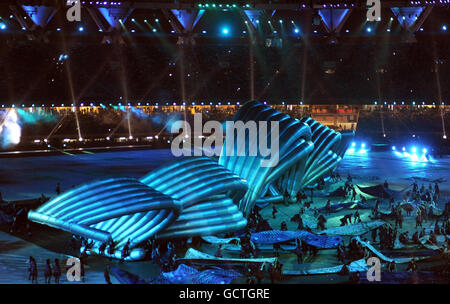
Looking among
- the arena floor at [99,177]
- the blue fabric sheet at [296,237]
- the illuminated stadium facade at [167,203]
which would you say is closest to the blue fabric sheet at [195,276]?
the arena floor at [99,177]

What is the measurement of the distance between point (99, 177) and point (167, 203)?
1440 cm

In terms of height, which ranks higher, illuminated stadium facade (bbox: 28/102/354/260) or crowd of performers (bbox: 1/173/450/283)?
illuminated stadium facade (bbox: 28/102/354/260)

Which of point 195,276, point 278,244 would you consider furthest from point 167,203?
point 278,244

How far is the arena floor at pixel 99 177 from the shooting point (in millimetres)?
18078

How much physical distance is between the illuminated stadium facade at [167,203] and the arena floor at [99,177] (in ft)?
3.36

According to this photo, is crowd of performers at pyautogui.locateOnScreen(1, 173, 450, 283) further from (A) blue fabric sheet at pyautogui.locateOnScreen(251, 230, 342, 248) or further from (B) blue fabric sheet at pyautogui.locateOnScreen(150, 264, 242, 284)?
(B) blue fabric sheet at pyautogui.locateOnScreen(150, 264, 242, 284)

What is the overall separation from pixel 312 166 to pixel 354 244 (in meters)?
11.4

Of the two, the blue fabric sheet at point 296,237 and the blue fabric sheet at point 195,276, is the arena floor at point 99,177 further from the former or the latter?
the blue fabric sheet at point 195,276

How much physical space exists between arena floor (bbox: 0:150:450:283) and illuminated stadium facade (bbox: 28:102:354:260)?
1026 mm

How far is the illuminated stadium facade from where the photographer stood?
18.3m

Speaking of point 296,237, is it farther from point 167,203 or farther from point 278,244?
point 167,203

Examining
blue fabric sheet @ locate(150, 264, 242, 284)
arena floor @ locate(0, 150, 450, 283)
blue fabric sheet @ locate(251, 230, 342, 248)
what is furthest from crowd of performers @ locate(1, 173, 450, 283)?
blue fabric sheet @ locate(150, 264, 242, 284)

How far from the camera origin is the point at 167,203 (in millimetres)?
18609
